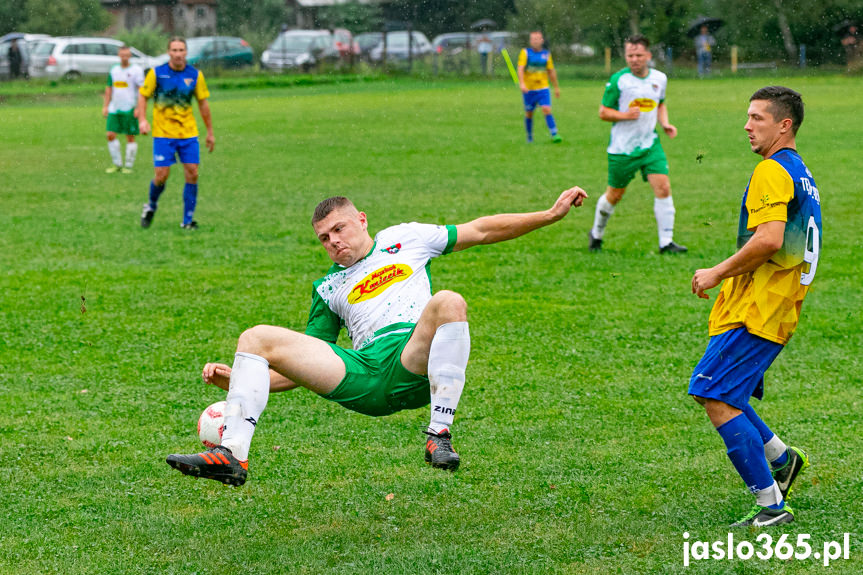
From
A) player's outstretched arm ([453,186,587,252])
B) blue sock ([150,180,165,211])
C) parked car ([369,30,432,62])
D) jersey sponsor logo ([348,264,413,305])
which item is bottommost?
blue sock ([150,180,165,211])

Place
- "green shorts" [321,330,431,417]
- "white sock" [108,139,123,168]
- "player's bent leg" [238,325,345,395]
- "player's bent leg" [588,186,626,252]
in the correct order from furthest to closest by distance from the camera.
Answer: "white sock" [108,139,123,168], "player's bent leg" [588,186,626,252], "green shorts" [321,330,431,417], "player's bent leg" [238,325,345,395]

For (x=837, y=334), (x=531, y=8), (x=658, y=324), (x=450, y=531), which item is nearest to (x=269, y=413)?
(x=450, y=531)

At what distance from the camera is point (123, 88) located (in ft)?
68.8

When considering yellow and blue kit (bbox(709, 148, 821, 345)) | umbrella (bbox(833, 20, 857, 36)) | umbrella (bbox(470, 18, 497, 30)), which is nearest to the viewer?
yellow and blue kit (bbox(709, 148, 821, 345))

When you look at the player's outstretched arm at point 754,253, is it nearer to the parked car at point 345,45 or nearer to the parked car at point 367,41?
the parked car at point 345,45

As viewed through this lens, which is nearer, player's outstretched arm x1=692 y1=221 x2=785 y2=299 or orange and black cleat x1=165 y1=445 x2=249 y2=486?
orange and black cleat x1=165 y1=445 x2=249 y2=486

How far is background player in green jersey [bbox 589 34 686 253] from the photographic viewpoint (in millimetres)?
12406

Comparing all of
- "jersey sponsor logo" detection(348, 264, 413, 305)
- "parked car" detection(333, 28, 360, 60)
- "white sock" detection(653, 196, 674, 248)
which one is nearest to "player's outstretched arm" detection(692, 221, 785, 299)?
"jersey sponsor logo" detection(348, 264, 413, 305)

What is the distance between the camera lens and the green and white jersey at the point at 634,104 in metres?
12.4

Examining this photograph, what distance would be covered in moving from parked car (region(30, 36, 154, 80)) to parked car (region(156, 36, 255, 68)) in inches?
195

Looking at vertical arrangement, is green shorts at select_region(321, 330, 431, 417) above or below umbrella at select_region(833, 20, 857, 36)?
below

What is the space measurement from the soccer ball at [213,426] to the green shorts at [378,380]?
52cm

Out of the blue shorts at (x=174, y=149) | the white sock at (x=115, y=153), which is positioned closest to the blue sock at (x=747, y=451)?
the blue shorts at (x=174, y=149)

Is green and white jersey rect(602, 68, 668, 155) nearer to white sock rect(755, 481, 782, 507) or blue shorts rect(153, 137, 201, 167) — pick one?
blue shorts rect(153, 137, 201, 167)
